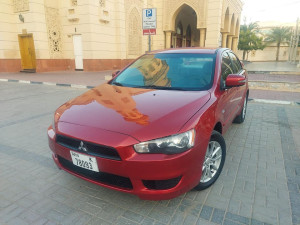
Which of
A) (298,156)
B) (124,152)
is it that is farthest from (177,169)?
(298,156)

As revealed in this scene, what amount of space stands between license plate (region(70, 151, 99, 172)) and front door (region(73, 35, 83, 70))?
14.5 m

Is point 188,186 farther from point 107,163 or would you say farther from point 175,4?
point 175,4

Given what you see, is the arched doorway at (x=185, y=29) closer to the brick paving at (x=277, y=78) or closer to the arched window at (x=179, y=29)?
the arched window at (x=179, y=29)

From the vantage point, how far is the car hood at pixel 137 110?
1930 millimetres

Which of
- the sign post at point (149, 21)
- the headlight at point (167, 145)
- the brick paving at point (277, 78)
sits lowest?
the brick paving at point (277, 78)

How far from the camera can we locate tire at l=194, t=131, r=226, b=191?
2400mm

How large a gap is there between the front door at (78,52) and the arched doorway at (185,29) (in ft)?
34.9

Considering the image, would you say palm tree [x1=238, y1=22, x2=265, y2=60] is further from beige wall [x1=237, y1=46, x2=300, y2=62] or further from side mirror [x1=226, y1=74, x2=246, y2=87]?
side mirror [x1=226, y1=74, x2=246, y2=87]

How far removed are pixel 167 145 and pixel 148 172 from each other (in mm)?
271

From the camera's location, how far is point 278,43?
41.7m

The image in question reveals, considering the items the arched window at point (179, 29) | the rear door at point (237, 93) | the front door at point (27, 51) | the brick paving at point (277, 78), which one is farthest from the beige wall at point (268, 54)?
the rear door at point (237, 93)

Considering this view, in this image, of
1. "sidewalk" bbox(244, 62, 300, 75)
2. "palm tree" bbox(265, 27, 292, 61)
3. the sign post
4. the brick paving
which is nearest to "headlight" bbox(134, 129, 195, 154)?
the sign post

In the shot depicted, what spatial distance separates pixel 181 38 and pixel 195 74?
82.4 ft

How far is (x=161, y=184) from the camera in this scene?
6.37 ft
